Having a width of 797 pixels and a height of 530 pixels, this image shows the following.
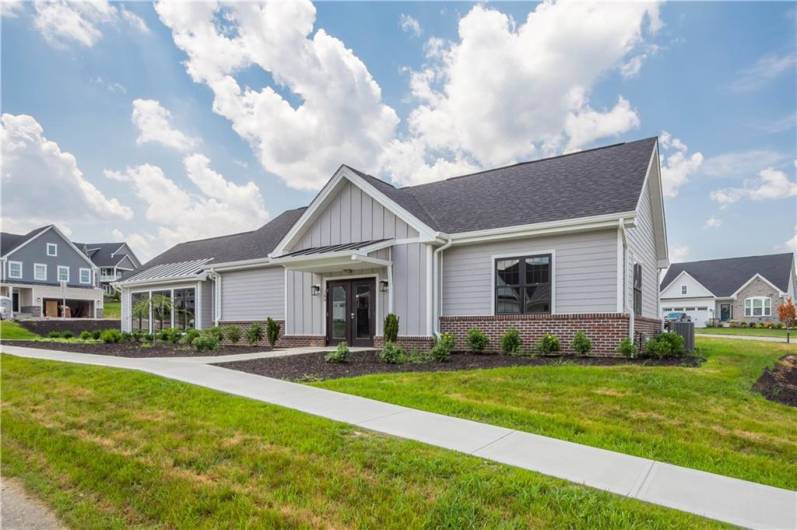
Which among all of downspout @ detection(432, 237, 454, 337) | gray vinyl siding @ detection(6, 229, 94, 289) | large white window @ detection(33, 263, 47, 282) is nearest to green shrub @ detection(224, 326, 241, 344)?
downspout @ detection(432, 237, 454, 337)

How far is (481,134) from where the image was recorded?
1734 cm

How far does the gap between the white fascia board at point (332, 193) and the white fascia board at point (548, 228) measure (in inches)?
39.0

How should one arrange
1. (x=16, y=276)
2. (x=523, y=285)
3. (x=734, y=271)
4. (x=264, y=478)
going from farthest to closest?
1. (x=734, y=271)
2. (x=16, y=276)
3. (x=523, y=285)
4. (x=264, y=478)

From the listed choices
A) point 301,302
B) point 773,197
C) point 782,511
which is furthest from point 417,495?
point 773,197

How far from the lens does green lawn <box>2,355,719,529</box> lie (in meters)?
3.13

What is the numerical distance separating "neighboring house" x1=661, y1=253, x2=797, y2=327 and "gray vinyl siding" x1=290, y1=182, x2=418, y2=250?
40084mm

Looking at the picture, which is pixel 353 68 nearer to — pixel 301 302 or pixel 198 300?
pixel 301 302

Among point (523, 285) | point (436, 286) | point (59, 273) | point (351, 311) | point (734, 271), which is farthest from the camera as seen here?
point (59, 273)

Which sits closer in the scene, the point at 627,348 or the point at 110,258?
the point at 627,348

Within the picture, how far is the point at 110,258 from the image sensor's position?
5909 cm

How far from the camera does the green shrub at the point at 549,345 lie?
1073cm

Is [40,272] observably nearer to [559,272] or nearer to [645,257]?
[559,272]

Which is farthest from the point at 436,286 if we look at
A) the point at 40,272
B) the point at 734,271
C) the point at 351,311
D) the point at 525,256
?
the point at 40,272

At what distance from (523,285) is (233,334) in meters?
10.6
